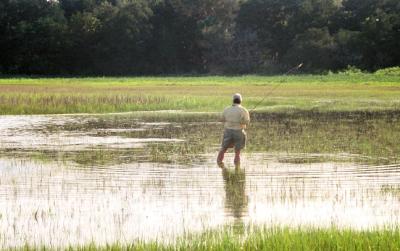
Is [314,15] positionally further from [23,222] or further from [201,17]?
[23,222]

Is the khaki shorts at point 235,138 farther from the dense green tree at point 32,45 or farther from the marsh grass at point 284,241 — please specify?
the dense green tree at point 32,45

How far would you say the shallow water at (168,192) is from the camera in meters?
9.77

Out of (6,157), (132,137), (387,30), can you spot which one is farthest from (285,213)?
(387,30)

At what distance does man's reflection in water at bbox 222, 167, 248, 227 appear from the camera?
10672mm

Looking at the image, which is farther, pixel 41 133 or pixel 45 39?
pixel 45 39

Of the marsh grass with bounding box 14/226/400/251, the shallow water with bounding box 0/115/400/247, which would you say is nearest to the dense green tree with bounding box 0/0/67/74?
the shallow water with bounding box 0/115/400/247

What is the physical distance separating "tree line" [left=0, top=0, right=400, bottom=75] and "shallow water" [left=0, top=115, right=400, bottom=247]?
5351cm

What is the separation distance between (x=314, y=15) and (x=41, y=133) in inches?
1961

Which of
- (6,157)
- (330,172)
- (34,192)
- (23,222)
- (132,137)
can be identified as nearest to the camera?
(23,222)

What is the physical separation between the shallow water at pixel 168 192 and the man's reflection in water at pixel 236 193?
14 millimetres

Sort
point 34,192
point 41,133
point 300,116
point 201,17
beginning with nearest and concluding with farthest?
point 34,192, point 41,133, point 300,116, point 201,17

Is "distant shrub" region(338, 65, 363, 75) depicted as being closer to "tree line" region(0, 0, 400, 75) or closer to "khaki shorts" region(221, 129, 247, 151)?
"tree line" region(0, 0, 400, 75)

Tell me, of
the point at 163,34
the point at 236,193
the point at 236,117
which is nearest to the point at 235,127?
the point at 236,117

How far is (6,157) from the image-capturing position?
1703 cm
